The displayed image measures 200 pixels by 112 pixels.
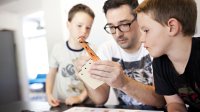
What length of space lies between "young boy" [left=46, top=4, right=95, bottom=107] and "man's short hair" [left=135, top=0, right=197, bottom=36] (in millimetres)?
Answer: 509

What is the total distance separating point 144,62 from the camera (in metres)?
1.07

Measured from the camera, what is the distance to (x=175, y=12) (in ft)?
2.40

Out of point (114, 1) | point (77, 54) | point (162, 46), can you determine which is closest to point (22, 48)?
point (77, 54)

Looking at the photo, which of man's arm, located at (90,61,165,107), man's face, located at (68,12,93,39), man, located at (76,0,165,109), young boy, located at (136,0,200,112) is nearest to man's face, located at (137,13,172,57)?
young boy, located at (136,0,200,112)

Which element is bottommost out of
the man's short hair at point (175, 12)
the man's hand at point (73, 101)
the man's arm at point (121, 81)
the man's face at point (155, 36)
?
the man's hand at point (73, 101)

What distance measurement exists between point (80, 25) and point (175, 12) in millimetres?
614

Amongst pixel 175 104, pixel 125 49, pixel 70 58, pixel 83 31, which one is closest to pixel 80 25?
pixel 83 31

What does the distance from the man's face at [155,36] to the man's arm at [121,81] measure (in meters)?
0.14

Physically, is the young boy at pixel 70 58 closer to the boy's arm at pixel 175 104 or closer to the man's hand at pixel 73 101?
the man's hand at pixel 73 101

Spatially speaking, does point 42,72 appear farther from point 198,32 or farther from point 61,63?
point 198,32

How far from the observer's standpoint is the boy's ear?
2.38ft

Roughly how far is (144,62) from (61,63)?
1.63 feet

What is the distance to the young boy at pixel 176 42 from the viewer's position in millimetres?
735

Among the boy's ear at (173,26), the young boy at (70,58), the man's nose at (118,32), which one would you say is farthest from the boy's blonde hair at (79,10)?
the boy's ear at (173,26)
